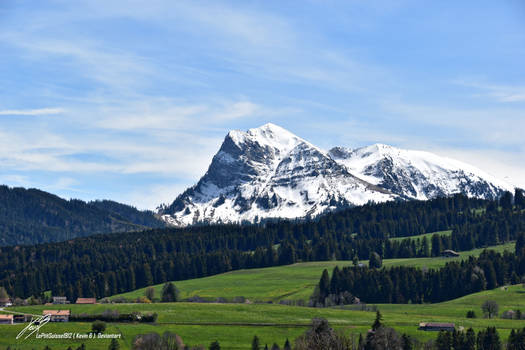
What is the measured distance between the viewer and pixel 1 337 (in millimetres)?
180625

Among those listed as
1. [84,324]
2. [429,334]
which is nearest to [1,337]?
[84,324]

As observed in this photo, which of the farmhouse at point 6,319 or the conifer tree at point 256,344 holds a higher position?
the farmhouse at point 6,319

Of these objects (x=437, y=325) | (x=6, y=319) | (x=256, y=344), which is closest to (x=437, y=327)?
(x=437, y=325)

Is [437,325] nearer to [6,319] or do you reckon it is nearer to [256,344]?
[256,344]

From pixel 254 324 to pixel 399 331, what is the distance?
36226 mm

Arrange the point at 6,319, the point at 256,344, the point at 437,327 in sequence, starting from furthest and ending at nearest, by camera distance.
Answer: the point at 6,319 < the point at 437,327 < the point at 256,344

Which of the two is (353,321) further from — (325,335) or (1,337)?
(1,337)

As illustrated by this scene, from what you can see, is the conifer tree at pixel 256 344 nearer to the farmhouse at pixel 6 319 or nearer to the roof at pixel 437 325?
the roof at pixel 437 325

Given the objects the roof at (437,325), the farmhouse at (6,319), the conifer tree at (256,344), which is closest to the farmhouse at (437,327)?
the roof at (437,325)

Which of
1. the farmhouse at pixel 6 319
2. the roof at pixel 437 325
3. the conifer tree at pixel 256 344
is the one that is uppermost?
the farmhouse at pixel 6 319

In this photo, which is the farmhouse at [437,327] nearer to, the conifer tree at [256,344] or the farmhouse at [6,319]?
the conifer tree at [256,344]

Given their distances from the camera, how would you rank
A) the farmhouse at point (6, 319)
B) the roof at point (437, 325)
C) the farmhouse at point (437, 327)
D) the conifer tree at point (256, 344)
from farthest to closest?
the farmhouse at point (6, 319), the roof at point (437, 325), the farmhouse at point (437, 327), the conifer tree at point (256, 344)

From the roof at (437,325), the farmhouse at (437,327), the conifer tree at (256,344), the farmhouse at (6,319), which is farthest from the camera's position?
the farmhouse at (6,319)

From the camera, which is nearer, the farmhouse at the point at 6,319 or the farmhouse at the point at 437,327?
the farmhouse at the point at 437,327
